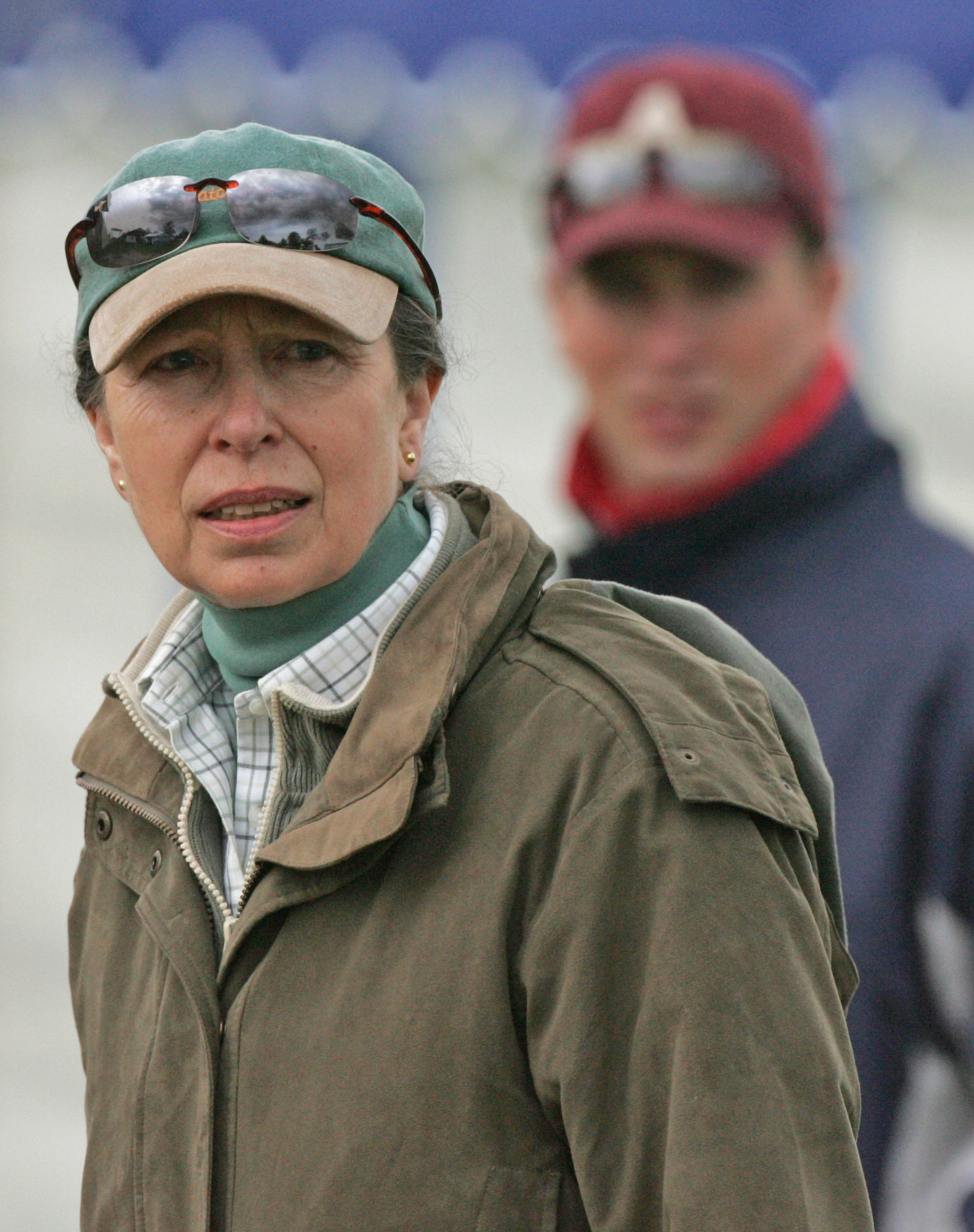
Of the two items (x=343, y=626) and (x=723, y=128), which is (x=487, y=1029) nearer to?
(x=343, y=626)

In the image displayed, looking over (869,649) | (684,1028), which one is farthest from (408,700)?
(869,649)

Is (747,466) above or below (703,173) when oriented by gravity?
below

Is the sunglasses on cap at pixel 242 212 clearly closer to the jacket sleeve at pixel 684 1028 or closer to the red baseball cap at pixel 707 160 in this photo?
the jacket sleeve at pixel 684 1028

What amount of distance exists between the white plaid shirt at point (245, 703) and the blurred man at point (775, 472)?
143 centimetres

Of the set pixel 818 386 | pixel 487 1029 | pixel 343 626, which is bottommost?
pixel 487 1029

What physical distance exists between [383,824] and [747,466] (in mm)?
1972

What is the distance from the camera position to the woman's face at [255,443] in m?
1.44

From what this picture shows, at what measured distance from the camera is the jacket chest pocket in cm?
124

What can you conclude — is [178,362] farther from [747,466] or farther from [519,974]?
[747,466]

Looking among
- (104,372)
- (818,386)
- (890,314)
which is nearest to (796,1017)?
(104,372)

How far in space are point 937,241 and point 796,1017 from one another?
2.35 m

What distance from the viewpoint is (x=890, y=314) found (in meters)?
3.30

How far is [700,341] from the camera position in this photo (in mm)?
3160

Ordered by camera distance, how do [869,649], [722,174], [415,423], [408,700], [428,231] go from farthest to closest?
[428,231] < [722,174] < [869,649] < [415,423] < [408,700]
